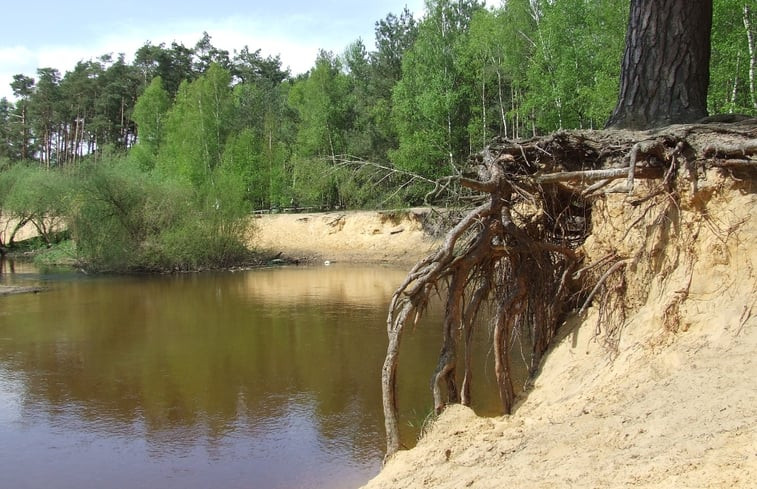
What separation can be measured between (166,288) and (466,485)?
21562mm

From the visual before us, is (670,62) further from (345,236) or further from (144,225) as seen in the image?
(345,236)

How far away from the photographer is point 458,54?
32156mm

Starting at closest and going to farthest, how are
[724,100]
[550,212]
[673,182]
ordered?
1. [673,182]
2. [550,212]
3. [724,100]

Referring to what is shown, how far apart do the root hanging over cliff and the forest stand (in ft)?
2.21

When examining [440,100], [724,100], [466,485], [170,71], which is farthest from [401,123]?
[170,71]

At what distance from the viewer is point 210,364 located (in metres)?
12.2

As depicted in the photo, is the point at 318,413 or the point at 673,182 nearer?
the point at 673,182

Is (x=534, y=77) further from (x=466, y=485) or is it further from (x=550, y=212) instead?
(x=466, y=485)

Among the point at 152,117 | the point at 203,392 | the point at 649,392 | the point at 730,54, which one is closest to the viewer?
the point at 649,392

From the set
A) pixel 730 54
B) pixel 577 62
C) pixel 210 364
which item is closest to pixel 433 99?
pixel 577 62

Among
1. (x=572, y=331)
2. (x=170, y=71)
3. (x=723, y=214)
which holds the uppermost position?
(x=170, y=71)

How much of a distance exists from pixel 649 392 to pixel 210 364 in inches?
364

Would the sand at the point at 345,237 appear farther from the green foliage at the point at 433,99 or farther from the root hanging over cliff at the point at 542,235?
the root hanging over cliff at the point at 542,235

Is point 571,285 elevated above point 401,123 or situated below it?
below
